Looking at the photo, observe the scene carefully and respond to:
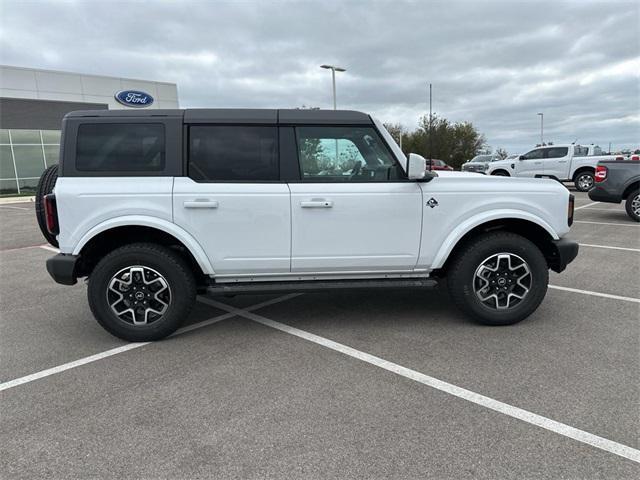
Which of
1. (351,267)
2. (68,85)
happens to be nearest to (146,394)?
(351,267)

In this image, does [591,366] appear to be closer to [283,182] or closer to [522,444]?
[522,444]

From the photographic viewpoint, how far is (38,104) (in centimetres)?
2455

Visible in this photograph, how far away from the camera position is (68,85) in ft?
79.8

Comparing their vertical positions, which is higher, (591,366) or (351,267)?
(351,267)

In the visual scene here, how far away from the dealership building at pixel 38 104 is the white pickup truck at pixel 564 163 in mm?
21131

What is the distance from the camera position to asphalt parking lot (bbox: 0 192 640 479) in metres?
2.28

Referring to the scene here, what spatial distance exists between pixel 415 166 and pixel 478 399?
6.02 feet

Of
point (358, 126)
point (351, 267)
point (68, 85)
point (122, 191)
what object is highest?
point (68, 85)

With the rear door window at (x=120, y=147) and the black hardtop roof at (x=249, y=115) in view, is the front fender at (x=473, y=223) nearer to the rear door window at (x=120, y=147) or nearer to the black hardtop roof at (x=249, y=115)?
the black hardtop roof at (x=249, y=115)

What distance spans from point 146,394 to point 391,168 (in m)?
2.61

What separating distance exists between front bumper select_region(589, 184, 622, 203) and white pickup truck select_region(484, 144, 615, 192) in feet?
21.1

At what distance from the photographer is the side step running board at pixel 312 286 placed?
3801mm

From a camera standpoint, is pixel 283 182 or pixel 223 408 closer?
pixel 223 408

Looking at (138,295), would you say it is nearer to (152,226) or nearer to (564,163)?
(152,226)
